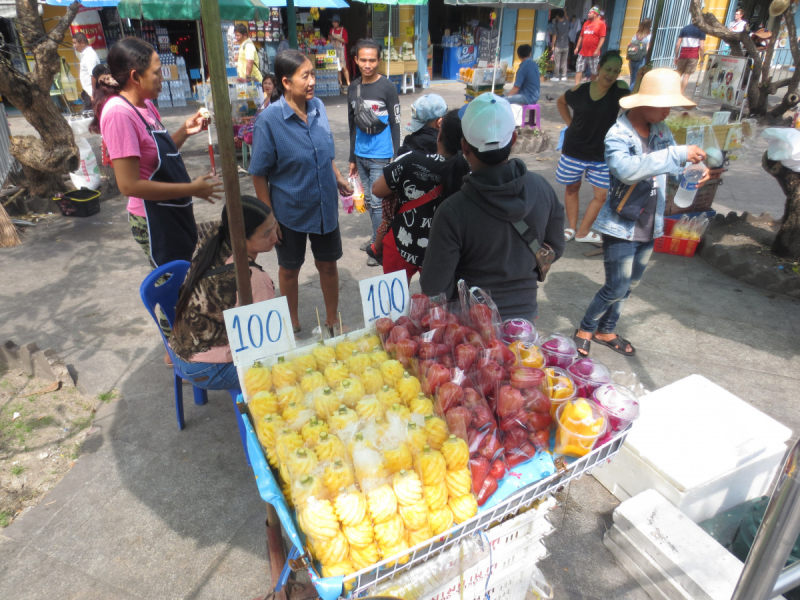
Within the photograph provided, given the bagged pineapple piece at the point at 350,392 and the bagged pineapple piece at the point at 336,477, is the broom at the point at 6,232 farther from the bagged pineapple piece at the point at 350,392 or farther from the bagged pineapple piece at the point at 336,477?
the bagged pineapple piece at the point at 336,477

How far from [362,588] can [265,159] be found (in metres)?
2.63

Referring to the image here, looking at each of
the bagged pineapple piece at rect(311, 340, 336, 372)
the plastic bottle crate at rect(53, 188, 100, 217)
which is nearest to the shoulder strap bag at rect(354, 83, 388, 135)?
the bagged pineapple piece at rect(311, 340, 336, 372)

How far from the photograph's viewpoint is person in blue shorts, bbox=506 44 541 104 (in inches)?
316

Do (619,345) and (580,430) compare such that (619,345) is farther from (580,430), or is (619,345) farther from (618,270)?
(580,430)

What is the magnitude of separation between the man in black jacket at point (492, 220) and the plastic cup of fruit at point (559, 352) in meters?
0.37

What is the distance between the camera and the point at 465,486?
58.1 inches

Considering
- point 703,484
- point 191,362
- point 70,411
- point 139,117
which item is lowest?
point 70,411

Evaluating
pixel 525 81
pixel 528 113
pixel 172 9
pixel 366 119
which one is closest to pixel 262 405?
pixel 366 119

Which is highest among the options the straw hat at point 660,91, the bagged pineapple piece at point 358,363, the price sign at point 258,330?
the straw hat at point 660,91

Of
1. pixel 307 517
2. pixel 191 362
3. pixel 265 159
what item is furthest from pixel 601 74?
pixel 307 517

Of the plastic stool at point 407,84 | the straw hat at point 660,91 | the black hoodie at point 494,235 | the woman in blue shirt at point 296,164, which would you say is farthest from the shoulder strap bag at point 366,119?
the plastic stool at point 407,84

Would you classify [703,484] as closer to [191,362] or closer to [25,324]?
[191,362]

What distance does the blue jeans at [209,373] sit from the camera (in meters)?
2.63

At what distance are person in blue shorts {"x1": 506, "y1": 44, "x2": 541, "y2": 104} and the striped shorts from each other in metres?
3.27
